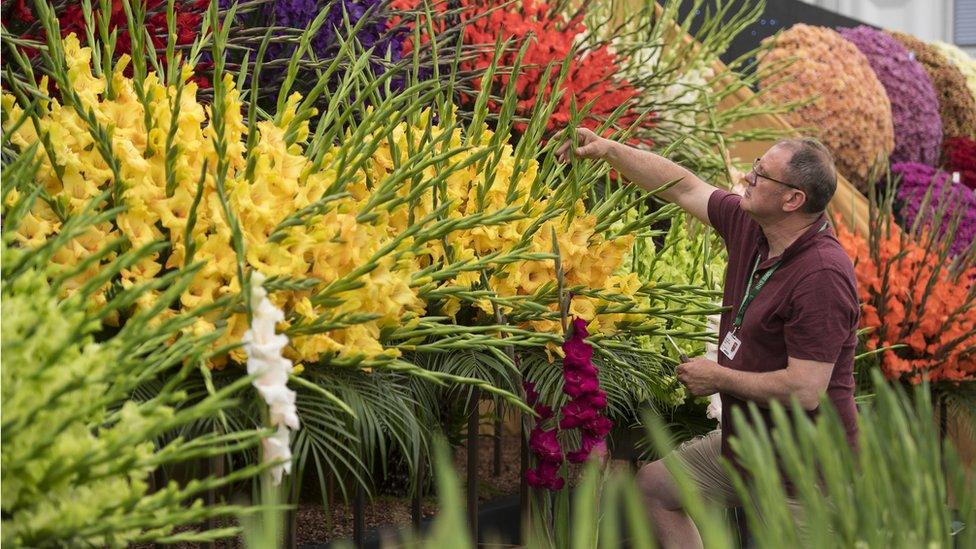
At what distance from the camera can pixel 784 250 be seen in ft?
7.82

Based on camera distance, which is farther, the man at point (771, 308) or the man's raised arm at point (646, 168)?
the man's raised arm at point (646, 168)

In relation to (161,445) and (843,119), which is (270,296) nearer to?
(161,445)

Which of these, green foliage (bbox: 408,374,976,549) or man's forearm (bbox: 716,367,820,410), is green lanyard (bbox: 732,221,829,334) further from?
green foliage (bbox: 408,374,976,549)

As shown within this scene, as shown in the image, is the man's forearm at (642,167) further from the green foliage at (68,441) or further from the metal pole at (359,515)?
the green foliage at (68,441)

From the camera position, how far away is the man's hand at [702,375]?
2.30 metres

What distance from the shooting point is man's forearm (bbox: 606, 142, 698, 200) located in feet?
8.37

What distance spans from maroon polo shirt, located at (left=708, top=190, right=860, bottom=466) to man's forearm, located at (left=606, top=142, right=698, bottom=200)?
0.22m

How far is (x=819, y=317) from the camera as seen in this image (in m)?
2.24

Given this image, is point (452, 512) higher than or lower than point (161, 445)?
lower

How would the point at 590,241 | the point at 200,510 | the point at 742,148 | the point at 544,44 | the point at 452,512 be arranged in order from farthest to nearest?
the point at 742,148 → the point at 544,44 → the point at 590,241 → the point at 200,510 → the point at 452,512

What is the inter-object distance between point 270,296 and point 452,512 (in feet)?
2.68

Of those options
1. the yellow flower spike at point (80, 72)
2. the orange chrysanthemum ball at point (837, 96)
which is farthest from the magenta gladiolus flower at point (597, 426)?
the orange chrysanthemum ball at point (837, 96)

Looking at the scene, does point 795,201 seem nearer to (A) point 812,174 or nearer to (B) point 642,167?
(A) point 812,174

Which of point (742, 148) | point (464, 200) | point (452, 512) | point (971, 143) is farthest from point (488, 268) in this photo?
point (971, 143)
